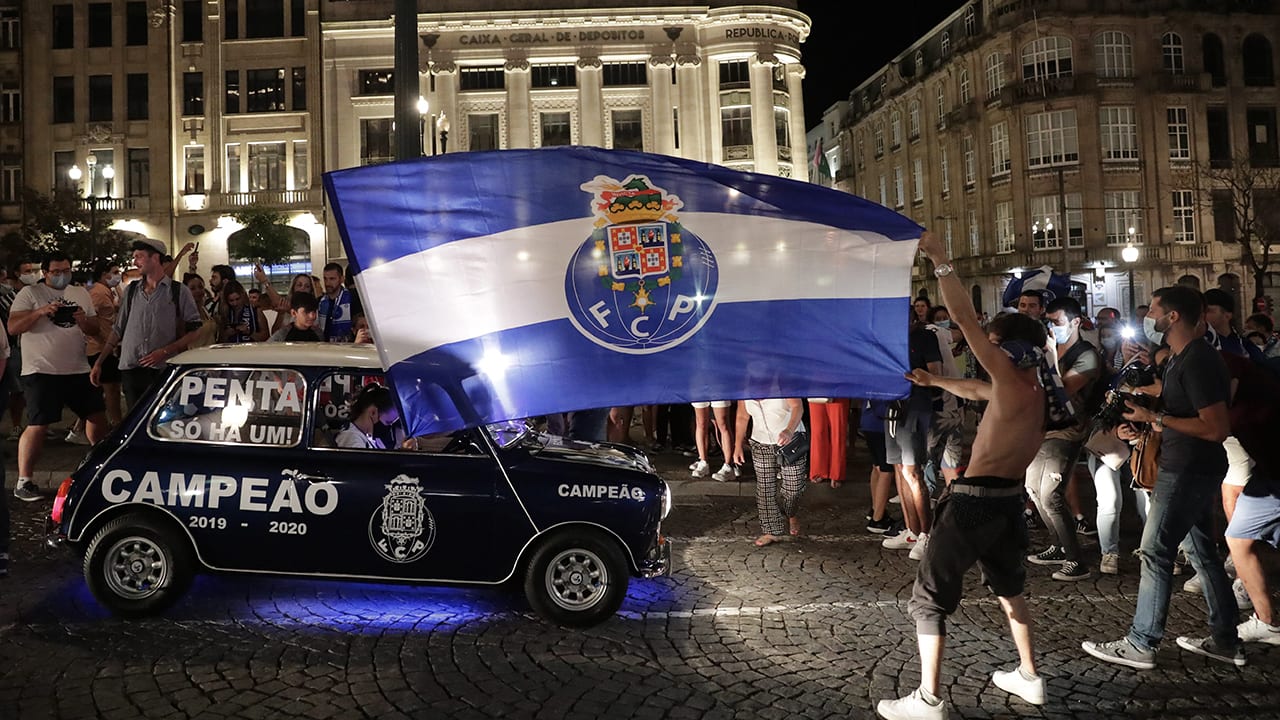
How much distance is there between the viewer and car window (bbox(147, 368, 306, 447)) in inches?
225

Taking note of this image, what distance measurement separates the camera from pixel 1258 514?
5.21 metres

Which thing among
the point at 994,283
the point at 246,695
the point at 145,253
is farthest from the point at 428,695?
the point at 994,283

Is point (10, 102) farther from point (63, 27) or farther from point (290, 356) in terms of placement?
point (290, 356)

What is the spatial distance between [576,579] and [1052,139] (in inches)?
1951

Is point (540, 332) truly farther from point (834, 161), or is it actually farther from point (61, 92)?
point (834, 161)

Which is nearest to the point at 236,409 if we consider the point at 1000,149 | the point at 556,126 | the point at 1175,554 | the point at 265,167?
the point at 1175,554

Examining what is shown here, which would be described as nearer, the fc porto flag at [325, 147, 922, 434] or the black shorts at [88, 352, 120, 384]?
the fc porto flag at [325, 147, 922, 434]

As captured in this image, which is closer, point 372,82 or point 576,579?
point 576,579

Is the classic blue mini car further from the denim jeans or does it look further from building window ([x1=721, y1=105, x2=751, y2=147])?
building window ([x1=721, y1=105, x2=751, y2=147])

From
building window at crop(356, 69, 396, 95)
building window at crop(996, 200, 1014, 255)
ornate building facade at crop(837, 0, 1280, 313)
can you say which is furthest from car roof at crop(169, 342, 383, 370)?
building window at crop(996, 200, 1014, 255)

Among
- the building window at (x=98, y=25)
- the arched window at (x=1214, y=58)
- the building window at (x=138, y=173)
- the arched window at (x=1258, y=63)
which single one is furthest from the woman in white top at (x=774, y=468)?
the arched window at (x=1258, y=63)

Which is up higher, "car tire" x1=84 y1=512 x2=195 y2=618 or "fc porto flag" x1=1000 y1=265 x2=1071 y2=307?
"fc porto flag" x1=1000 y1=265 x2=1071 y2=307

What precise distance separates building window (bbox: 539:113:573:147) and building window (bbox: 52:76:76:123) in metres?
23.7

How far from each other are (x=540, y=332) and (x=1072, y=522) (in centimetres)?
445
